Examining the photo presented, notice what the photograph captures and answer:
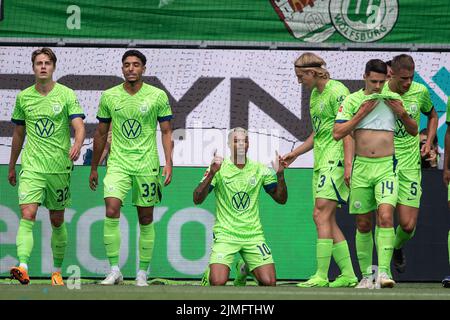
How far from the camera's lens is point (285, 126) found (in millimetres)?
13406

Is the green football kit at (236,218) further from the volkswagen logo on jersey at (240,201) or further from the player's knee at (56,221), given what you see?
the player's knee at (56,221)

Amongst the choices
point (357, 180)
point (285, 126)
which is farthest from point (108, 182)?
point (285, 126)

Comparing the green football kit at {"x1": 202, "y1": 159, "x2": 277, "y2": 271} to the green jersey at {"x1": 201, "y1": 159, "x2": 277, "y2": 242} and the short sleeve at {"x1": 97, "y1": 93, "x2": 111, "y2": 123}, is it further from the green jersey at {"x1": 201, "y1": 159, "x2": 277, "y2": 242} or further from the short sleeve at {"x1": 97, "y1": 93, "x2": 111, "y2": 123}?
the short sleeve at {"x1": 97, "y1": 93, "x2": 111, "y2": 123}

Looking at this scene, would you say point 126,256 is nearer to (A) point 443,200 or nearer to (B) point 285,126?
(B) point 285,126

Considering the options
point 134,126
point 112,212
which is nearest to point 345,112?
point 134,126

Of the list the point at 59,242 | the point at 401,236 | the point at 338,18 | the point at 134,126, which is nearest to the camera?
the point at 134,126

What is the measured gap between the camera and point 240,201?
1106cm

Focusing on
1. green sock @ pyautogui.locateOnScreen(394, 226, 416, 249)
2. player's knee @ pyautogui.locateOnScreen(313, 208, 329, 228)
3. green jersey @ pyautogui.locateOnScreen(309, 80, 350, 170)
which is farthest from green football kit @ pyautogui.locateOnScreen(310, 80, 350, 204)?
green sock @ pyautogui.locateOnScreen(394, 226, 416, 249)

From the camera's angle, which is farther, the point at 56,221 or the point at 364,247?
the point at 56,221

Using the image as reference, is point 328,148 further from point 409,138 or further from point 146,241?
point 146,241

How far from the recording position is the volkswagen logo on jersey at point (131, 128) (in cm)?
1102

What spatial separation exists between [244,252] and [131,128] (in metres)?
1.45

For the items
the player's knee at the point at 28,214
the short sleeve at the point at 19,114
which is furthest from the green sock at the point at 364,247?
the short sleeve at the point at 19,114

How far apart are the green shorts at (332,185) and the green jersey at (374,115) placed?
705 mm
